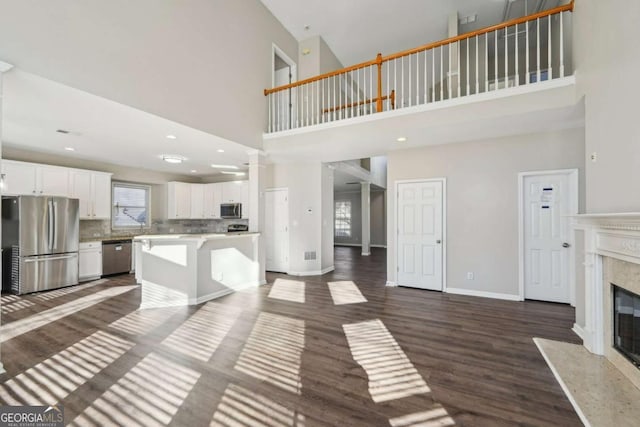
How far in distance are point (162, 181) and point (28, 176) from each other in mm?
2708

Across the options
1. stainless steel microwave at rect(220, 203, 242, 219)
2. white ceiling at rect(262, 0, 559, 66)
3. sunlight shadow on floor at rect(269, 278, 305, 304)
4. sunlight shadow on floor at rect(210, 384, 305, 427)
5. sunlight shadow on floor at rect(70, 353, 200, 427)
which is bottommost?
sunlight shadow on floor at rect(269, 278, 305, 304)

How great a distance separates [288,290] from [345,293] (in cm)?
102

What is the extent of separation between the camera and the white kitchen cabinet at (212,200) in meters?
7.71

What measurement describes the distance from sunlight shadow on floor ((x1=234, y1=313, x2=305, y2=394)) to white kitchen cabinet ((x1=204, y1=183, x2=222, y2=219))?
4.91m

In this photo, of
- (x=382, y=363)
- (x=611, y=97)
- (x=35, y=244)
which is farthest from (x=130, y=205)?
(x=611, y=97)

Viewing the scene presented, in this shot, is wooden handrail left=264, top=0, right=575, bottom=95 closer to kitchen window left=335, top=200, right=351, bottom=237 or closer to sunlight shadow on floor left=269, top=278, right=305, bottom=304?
sunlight shadow on floor left=269, top=278, right=305, bottom=304

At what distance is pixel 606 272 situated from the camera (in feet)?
8.68

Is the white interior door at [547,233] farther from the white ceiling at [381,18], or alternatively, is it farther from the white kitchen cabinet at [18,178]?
the white kitchen cabinet at [18,178]

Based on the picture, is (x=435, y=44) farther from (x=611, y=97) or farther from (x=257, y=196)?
(x=257, y=196)

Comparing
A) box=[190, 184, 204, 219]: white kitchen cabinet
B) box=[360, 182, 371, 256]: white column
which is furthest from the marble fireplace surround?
box=[190, 184, 204, 219]: white kitchen cabinet

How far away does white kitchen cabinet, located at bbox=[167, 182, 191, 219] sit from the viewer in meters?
7.65

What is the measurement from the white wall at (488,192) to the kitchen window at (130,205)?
23.4ft

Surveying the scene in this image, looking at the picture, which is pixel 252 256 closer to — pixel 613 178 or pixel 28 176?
pixel 28 176

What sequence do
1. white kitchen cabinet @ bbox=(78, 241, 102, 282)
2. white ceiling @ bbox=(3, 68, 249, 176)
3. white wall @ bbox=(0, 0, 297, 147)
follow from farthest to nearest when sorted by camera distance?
1. white kitchen cabinet @ bbox=(78, 241, 102, 282)
2. white ceiling @ bbox=(3, 68, 249, 176)
3. white wall @ bbox=(0, 0, 297, 147)
